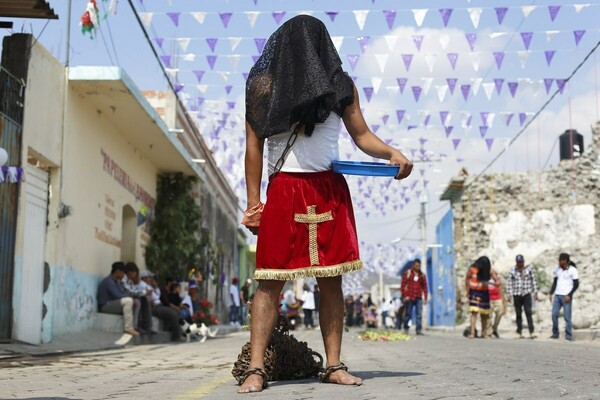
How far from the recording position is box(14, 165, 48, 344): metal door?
36.2 feet

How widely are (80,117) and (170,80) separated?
2408 mm

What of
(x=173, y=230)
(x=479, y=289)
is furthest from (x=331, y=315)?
(x=173, y=230)

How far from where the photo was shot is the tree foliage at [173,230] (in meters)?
20.1

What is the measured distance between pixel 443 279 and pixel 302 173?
33.4 m

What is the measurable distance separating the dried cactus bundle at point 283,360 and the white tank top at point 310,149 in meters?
0.98

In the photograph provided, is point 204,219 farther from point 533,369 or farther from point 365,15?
point 533,369

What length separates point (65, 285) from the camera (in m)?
12.8

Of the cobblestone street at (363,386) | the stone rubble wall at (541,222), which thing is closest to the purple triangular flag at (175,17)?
the cobblestone street at (363,386)

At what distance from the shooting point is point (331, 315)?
4582 mm

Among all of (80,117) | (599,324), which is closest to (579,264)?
(599,324)

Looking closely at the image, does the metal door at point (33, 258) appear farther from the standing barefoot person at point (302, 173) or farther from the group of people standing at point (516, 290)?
the group of people standing at point (516, 290)

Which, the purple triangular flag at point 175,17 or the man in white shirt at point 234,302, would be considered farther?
the man in white shirt at point 234,302

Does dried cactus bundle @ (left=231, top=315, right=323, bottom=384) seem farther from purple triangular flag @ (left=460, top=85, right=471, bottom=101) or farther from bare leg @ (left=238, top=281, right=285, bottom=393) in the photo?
purple triangular flag @ (left=460, top=85, right=471, bottom=101)

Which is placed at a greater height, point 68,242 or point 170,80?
point 170,80
